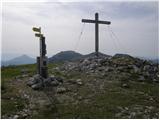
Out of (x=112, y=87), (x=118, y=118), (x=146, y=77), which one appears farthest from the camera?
(x=146, y=77)

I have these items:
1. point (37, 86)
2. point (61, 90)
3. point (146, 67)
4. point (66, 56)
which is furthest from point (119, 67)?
point (66, 56)

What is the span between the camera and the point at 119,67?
78.0 feet

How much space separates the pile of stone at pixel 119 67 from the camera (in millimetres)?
23156

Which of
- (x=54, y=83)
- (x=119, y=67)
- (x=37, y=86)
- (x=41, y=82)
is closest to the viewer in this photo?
(x=37, y=86)

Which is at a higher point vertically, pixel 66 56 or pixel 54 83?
pixel 66 56

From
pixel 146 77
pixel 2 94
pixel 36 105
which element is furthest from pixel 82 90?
pixel 146 77

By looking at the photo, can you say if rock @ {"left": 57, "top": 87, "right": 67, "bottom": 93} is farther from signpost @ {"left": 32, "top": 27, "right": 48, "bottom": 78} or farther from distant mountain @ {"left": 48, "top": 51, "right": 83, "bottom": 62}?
distant mountain @ {"left": 48, "top": 51, "right": 83, "bottom": 62}

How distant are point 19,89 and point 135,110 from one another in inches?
274

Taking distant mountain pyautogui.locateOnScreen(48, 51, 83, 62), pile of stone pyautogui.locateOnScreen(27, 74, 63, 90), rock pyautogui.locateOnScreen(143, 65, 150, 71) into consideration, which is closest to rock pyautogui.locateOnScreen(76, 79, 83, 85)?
pile of stone pyautogui.locateOnScreen(27, 74, 63, 90)

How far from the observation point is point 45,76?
19.9 meters

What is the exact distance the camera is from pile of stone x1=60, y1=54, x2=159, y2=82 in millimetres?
23156

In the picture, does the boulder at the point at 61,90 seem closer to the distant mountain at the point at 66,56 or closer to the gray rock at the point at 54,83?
the gray rock at the point at 54,83

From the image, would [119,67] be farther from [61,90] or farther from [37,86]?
[37,86]

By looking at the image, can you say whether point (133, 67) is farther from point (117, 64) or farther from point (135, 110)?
point (135, 110)
